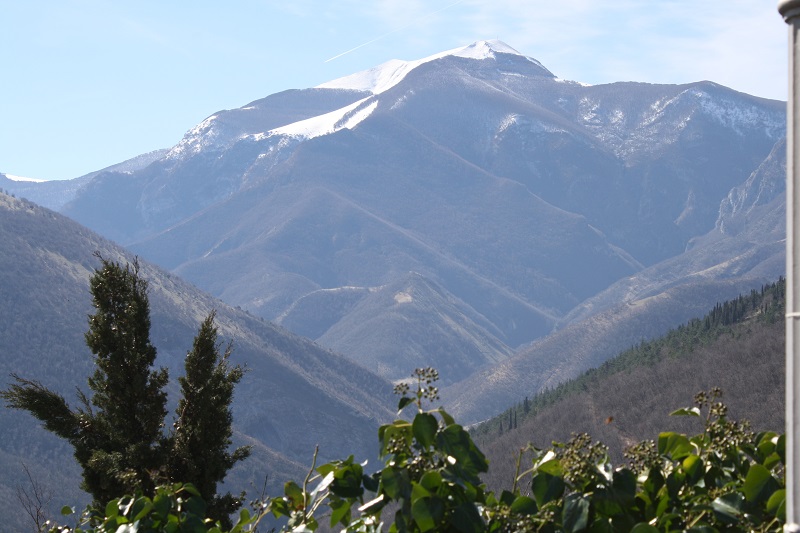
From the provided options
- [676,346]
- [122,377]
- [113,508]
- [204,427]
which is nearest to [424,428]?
[113,508]

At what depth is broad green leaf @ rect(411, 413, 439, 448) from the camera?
4648 millimetres

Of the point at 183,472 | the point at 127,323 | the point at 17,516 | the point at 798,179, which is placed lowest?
the point at 17,516

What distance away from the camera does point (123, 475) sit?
641 centimetres

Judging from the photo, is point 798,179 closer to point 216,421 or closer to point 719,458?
point 719,458

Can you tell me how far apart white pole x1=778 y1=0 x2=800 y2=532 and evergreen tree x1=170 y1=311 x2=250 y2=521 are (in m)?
15.6

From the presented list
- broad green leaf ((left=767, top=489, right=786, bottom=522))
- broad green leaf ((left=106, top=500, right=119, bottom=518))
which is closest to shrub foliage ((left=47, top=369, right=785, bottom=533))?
broad green leaf ((left=767, top=489, right=786, bottom=522))

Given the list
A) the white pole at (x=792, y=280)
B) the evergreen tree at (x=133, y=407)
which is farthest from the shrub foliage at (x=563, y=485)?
the evergreen tree at (x=133, y=407)

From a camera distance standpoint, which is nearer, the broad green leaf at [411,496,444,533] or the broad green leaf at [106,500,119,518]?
the broad green leaf at [411,496,444,533]

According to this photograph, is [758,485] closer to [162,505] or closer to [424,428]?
[424,428]

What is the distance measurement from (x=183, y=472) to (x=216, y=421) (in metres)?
1.14

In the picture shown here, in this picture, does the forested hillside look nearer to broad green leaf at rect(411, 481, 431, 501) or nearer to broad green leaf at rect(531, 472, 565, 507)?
broad green leaf at rect(531, 472, 565, 507)

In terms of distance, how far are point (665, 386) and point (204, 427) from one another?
144 meters

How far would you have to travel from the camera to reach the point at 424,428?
4.66m

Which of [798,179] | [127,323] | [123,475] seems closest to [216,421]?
[127,323]
